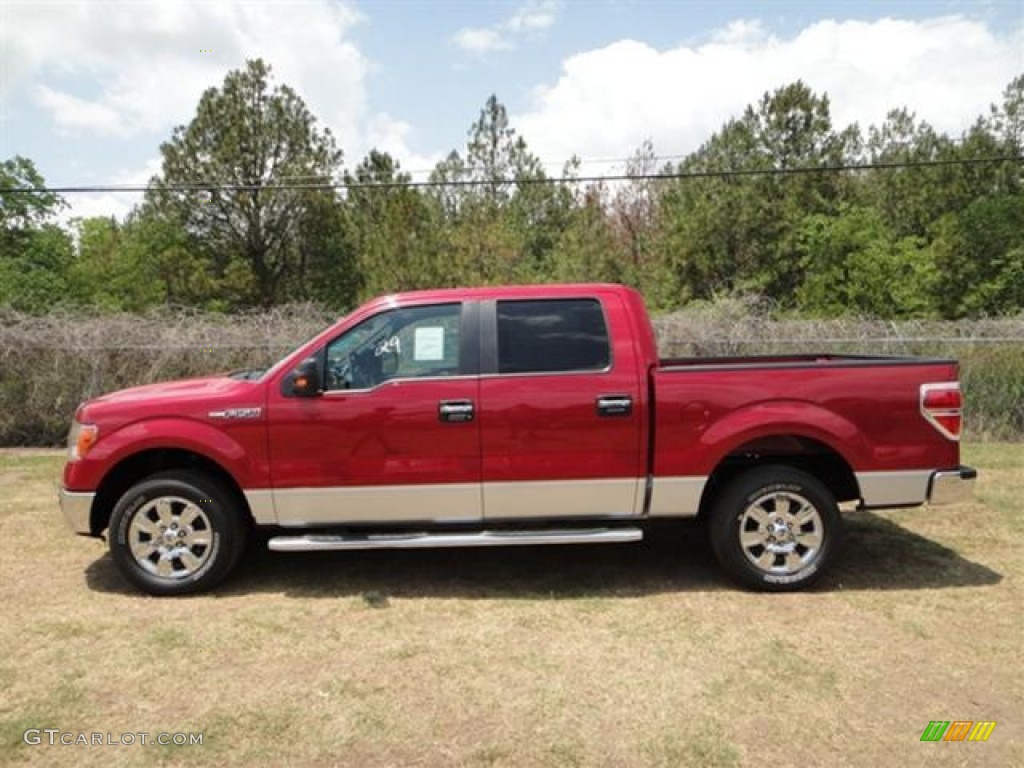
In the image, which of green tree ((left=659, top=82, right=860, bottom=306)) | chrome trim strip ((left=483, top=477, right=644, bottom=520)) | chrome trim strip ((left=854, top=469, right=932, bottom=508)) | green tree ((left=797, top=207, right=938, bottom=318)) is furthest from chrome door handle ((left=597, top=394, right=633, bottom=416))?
green tree ((left=659, top=82, right=860, bottom=306))

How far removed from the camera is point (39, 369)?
10.4 m

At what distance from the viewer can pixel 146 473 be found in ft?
16.1

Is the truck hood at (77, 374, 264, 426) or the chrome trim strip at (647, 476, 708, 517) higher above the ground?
the truck hood at (77, 374, 264, 426)

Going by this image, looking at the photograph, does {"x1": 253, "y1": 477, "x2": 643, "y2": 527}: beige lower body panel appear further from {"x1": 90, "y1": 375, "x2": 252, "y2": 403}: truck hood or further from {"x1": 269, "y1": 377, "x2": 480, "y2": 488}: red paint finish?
{"x1": 90, "y1": 375, "x2": 252, "y2": 403}: truck hood

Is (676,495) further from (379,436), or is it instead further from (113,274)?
(113,274)

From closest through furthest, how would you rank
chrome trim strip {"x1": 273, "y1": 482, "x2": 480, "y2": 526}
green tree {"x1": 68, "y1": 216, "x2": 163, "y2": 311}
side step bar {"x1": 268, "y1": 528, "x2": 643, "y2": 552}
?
side step bar {"x1": 268, "y1": 528, "x2": 643, "y2": 552} → chrome trim strip {"x1": 273, "y1": 482, "x2": 480, "y2": 526} → green tree {"x1": 68, "y1": 216, "x2": 163, "y2": 311}

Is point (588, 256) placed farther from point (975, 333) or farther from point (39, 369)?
point (39, 369)

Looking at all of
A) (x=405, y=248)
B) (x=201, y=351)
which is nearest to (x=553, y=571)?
(x=201, y=351)

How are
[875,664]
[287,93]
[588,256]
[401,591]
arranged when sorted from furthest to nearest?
[287,93] < [588,256] < [401,591] < [875,664]

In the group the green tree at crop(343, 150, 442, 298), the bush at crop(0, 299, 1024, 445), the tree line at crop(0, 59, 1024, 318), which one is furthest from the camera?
the tree line at crop(0, 59, 1024, 318)

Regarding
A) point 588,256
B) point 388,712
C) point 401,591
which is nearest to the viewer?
point 388,712

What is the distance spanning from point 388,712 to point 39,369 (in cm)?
963

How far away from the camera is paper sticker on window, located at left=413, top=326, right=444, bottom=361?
4.64m

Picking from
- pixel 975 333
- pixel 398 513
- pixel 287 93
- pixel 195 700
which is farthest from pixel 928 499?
pixel 287 93
